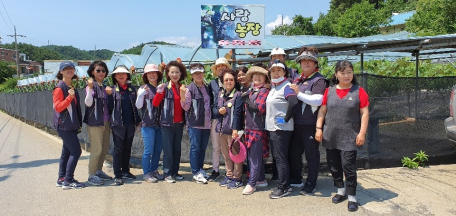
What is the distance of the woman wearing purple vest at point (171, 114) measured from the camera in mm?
5090

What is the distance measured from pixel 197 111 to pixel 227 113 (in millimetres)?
487

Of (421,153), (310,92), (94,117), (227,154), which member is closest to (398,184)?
(421,153)

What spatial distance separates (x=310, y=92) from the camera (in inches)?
168

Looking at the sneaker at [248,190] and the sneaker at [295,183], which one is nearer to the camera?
the sneaker at [248,190]

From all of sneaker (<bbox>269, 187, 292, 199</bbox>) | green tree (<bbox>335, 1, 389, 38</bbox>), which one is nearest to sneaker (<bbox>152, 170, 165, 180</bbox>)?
sneaker (<bbox>269, 187, 292, 199</bbox>)

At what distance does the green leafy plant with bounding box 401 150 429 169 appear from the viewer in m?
5.66

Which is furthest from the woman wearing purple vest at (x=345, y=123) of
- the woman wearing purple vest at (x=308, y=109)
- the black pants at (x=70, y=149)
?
the black pants at (x=70, y=149)

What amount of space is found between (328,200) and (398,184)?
128 centimetres

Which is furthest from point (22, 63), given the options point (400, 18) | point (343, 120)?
point (343, 120)

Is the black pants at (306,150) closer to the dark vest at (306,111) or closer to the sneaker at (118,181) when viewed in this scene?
the dark vest at (306,111)

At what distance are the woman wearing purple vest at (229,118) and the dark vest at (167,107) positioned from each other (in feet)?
2.06

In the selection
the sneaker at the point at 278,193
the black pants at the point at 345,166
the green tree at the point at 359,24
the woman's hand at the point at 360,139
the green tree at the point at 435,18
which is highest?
the green tree at the point at 359,24

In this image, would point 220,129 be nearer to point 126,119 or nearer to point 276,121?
point 276,121

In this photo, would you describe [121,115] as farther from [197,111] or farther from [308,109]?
[308,109]
